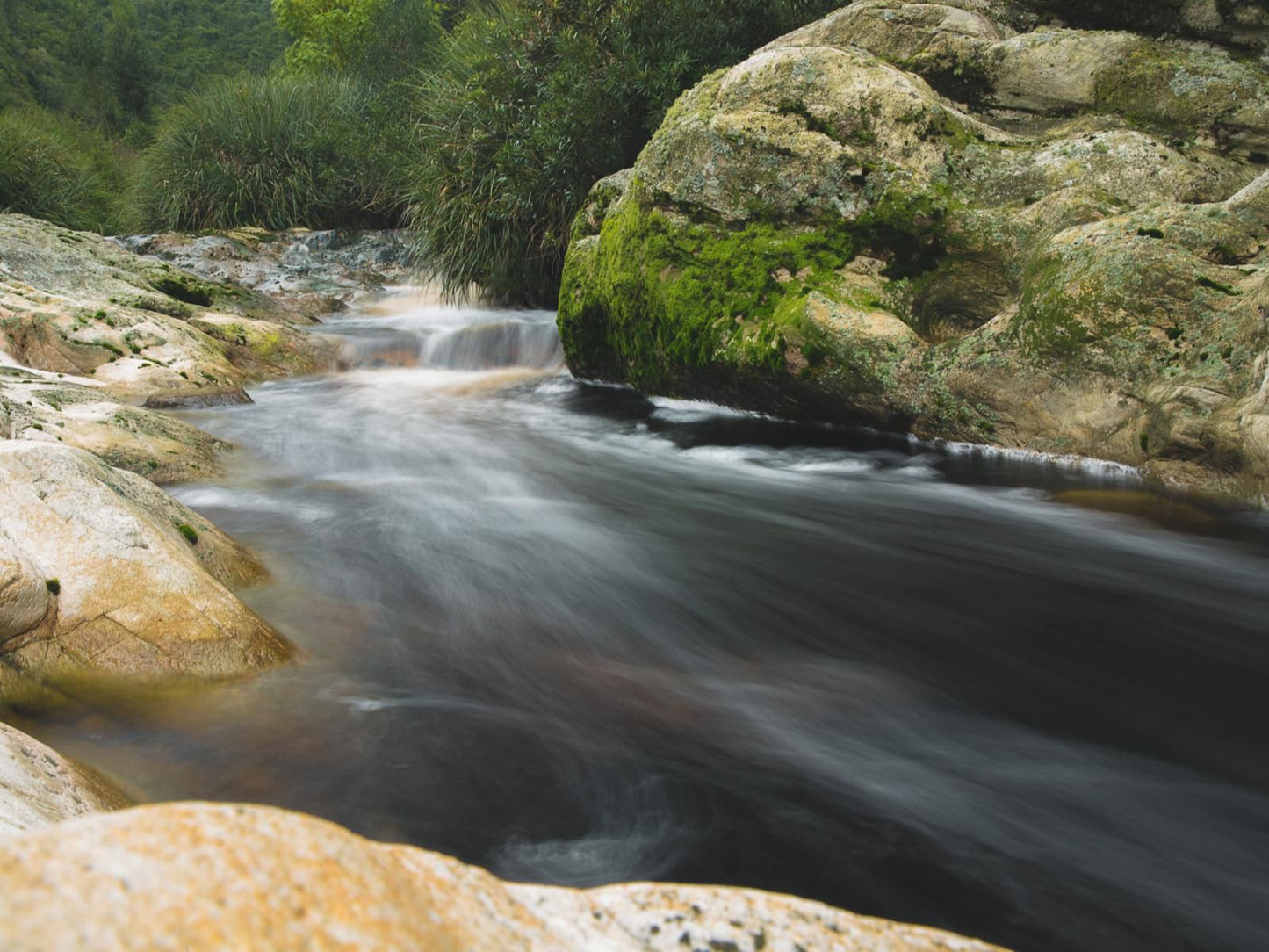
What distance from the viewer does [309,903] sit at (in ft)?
2.71

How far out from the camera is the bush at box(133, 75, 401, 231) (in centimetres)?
1617

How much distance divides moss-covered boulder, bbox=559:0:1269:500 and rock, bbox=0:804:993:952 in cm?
418

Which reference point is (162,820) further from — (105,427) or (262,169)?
(262,169)

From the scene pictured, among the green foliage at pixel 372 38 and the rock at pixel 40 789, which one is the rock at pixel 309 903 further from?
the green foliage at pixel 372 38

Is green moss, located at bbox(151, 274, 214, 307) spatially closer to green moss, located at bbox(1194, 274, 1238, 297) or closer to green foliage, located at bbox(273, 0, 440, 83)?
green moss, located at bbox(1194, 274, 1238, 297)

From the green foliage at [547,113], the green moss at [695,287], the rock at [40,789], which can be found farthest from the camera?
the green foliage at [547,113]

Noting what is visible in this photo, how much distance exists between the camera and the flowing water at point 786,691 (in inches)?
76.2

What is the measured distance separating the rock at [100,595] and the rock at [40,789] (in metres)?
0.51

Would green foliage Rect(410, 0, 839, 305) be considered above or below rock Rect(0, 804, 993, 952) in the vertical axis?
above

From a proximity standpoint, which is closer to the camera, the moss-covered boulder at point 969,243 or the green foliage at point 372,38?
the moss-covered boulder at point 969,243

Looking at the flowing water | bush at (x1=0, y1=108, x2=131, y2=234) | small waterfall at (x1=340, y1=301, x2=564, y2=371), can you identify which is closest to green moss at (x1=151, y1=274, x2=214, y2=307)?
small waterfall at (x1=340, y1=301, x2=564, y2=371)

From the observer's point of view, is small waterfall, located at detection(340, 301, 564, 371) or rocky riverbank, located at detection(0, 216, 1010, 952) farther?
small waterfall, located at detection(340, 301, 564, 371)

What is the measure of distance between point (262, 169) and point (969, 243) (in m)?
14.7

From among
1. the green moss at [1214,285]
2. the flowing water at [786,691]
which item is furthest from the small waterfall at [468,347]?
the green moss at [1214,285]
